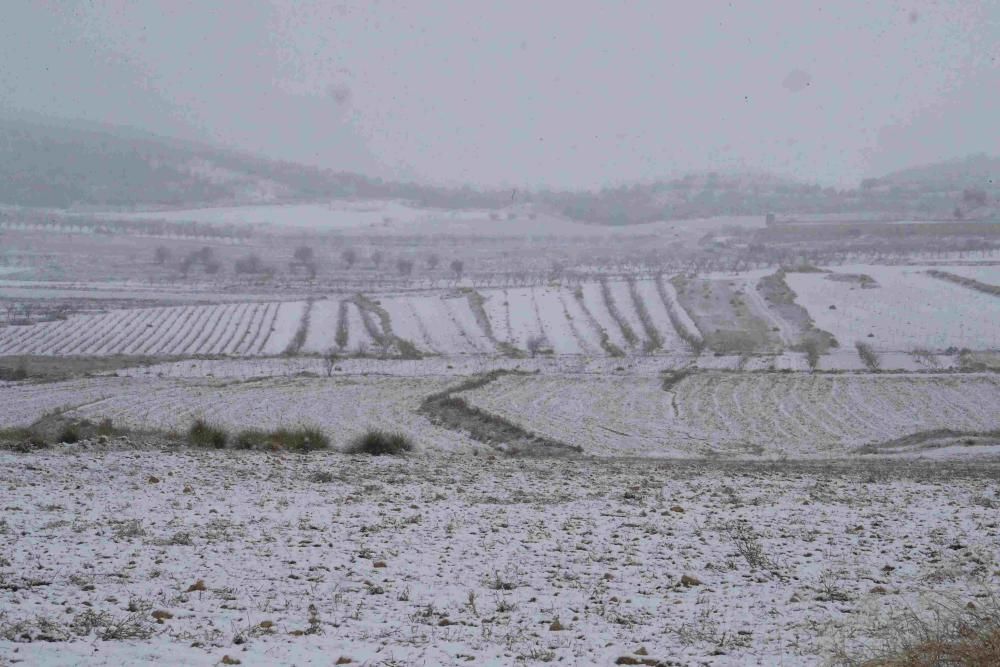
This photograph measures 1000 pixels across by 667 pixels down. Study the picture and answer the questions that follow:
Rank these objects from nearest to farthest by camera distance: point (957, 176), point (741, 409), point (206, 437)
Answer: point (206, 437) → point (741, 409) → point (957, 176)

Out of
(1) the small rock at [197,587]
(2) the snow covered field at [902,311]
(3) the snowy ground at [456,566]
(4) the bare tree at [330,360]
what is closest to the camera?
(3) the snowy ground at [456,566]

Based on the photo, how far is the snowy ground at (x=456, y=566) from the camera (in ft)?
18.8

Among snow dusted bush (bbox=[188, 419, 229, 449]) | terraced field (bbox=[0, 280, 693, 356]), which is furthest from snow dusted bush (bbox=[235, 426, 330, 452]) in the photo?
terraced field (bbox=[0, 280, 693, 356])

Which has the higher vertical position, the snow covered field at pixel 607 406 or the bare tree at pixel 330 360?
the snow covered field at pixel 607 406

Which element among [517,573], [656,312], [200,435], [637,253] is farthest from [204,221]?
[517,573]

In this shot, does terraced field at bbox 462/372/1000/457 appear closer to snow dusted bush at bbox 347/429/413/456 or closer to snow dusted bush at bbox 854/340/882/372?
snow dusted bush at bbox 854/340/882/372

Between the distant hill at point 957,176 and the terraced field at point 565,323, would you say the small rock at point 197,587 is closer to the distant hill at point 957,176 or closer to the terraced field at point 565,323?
the terraced field at point 565,323

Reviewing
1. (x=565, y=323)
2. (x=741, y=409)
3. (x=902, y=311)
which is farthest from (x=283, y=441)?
(x=902, y=311)

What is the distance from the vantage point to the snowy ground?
5.74 meters

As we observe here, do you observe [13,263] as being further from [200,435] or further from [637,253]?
[200,435]

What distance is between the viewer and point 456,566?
7.59m

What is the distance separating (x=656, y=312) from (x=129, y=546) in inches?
2219

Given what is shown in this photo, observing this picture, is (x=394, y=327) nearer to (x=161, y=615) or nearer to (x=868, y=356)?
(x=868, y=356)

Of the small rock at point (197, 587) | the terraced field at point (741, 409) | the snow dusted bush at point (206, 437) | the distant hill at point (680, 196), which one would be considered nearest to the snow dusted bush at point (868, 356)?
the terraced field at point (741, 409)
